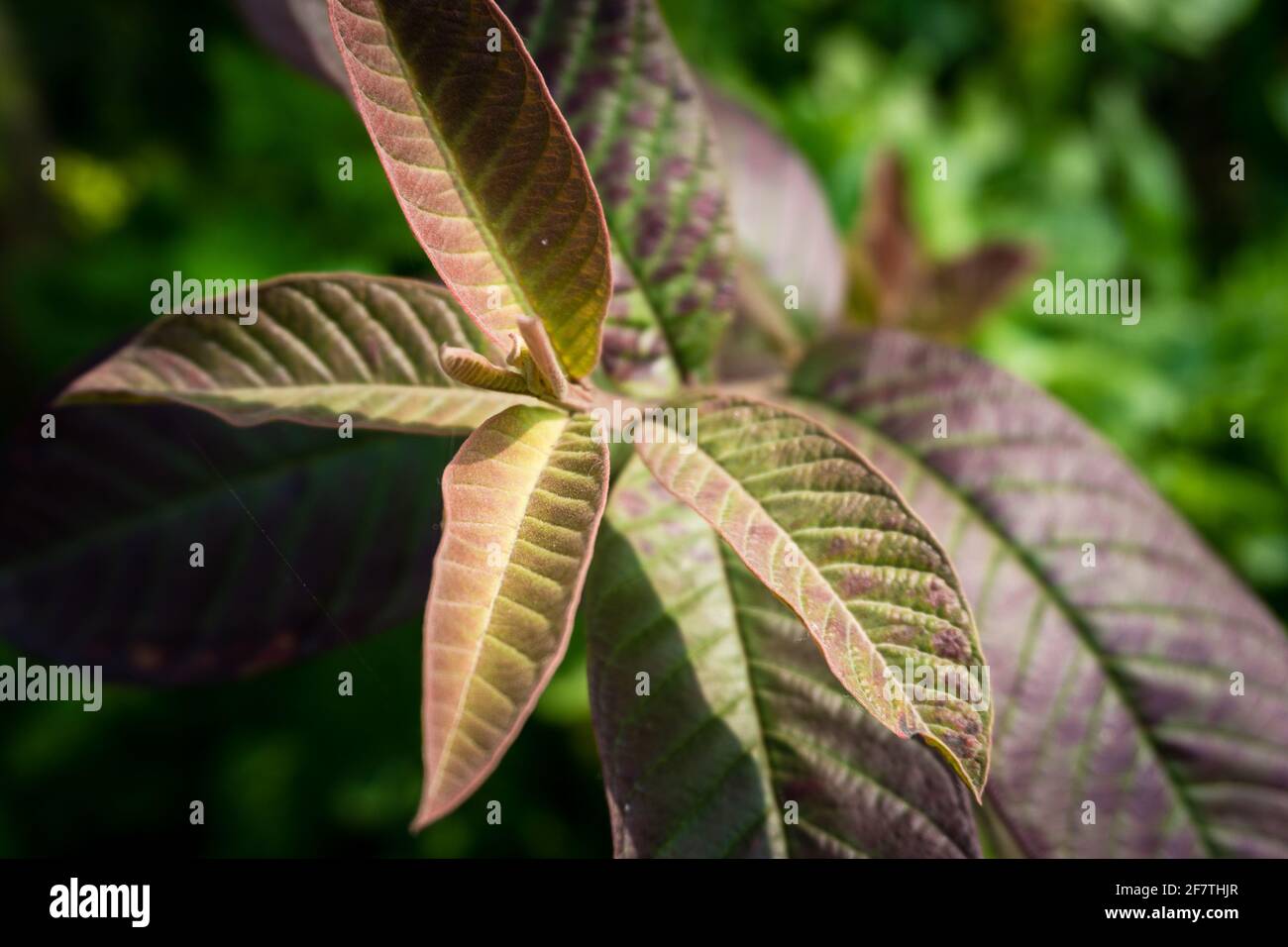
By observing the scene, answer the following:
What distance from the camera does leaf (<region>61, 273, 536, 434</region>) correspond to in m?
0.72

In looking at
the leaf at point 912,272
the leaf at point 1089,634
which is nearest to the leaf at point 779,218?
the leaf at point 912,272

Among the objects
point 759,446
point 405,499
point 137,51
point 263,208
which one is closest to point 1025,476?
point 759,446

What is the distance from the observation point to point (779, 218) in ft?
4.13

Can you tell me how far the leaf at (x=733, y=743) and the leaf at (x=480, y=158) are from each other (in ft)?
0.64

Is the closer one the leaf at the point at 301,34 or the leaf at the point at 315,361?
the leaf at the point at 315,361

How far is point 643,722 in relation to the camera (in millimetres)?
767

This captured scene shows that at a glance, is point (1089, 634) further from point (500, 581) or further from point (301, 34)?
point (301, 34)

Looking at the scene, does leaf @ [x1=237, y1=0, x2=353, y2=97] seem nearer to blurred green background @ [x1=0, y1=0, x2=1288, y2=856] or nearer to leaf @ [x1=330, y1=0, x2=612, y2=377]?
leaf @ [x1=330, y1=0, x2=612, y2=377]

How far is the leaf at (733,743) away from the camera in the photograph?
2.49 feet

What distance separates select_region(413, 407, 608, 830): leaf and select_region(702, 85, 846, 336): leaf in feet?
1.93

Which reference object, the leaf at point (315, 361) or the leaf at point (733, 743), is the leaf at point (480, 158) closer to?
the leaf at point (315, 361)

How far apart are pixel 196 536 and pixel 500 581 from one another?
0.52 m

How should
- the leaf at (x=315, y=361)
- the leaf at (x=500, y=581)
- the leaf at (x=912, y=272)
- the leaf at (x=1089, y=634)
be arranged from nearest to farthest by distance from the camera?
the leaf at (x=500, y=581) < the leaf at (x=315, y=361) < the leaf at (x=1089, y=634) < the leaf at (x=912, y=272)
